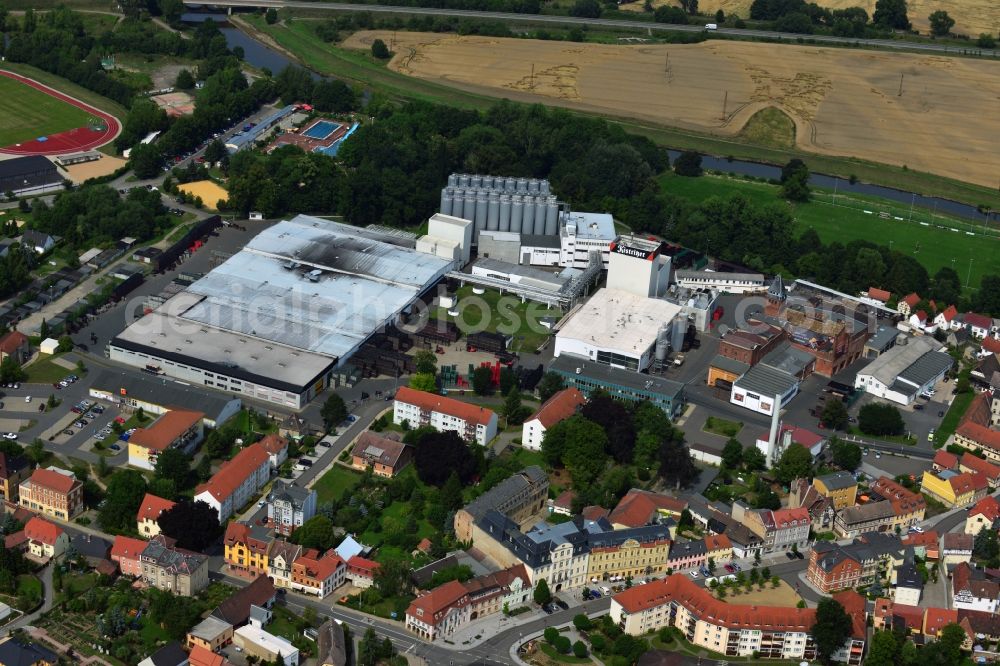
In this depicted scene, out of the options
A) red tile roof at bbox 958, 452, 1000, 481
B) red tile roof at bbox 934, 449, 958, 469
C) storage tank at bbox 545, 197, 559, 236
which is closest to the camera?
red tile roof at bbox 958, 452, 1000, 481

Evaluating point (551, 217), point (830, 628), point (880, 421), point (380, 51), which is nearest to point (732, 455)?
point (880, 421)

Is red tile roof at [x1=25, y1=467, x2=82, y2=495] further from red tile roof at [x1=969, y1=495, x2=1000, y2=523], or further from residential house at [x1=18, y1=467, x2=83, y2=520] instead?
red tile roof at [x1=969, y1=495, x2=1000, y2=523]

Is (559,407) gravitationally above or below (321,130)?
below

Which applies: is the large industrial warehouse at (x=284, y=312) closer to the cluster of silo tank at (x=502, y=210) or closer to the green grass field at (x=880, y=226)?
the cluster of silo tank at (x=502, y=210)

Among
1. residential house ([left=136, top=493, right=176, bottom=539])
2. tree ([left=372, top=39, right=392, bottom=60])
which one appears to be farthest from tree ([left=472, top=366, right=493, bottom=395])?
tree ([left=372, top=39, right=392, bottom=60])

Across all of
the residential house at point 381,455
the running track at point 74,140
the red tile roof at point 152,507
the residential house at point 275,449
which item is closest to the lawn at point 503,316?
the residential house at point 381,455

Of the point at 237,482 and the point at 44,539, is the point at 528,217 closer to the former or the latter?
the point at 237,482
